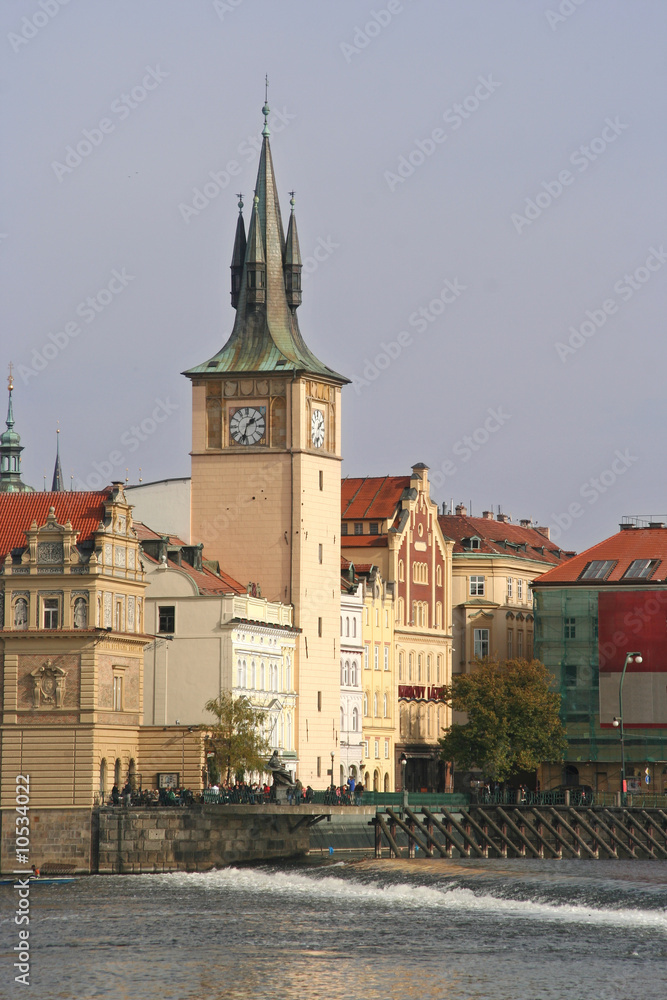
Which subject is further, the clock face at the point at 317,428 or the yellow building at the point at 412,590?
the yellow building at the point at 412,590

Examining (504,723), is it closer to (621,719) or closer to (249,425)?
(621,719)

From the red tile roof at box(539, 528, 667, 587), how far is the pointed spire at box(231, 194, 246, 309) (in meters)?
32.6

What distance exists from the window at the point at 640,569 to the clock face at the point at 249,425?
31.6 meters

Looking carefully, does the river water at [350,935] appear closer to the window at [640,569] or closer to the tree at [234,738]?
the tree at [234,738]

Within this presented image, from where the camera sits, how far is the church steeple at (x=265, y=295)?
144 metres

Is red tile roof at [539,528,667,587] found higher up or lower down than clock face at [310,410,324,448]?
lower down

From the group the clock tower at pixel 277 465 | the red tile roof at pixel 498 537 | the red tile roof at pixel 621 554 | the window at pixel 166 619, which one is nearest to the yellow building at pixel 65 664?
the window at pixel 166 619

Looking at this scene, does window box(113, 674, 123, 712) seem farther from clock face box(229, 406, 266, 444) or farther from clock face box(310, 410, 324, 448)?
clock face box(310, 410, 324, 448)

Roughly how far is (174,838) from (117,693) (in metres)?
8.36

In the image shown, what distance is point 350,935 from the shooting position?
3442 inches

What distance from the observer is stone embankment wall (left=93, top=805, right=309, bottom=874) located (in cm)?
11575

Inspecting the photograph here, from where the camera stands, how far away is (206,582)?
135 m

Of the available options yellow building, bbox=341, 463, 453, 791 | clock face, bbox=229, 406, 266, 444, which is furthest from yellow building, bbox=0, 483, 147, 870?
yellow building, bbox=341, 463, 453, 791

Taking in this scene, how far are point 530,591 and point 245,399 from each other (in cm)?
4459
